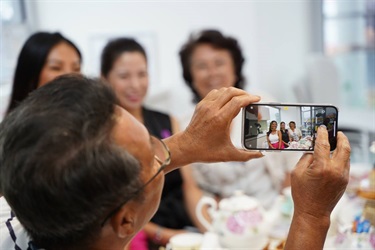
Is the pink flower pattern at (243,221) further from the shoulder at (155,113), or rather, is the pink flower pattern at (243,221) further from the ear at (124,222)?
the shoulder at (155,113)

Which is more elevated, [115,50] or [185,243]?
[115,50]

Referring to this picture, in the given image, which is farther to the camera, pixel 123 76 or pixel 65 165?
pixel 123 76

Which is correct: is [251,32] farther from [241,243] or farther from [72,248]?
[72,248]

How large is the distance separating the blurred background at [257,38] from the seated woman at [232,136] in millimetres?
305

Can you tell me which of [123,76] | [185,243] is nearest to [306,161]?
[185,243]

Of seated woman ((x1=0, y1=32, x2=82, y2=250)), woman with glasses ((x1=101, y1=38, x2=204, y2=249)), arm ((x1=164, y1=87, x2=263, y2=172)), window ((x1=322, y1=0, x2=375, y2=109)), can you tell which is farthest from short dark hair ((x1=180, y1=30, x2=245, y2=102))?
window ((x1=322, y1=0, x2=375, y2=109))

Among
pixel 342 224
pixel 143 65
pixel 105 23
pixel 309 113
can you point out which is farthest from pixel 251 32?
pixel 309 113

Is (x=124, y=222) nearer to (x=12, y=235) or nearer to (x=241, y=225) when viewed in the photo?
(x=12, y=235)

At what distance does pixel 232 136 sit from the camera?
1.57 metres

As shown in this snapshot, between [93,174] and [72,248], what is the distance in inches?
5.6

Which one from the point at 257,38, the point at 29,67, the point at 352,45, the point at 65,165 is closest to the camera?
the point at 65,165

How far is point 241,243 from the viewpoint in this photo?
1.17 metres

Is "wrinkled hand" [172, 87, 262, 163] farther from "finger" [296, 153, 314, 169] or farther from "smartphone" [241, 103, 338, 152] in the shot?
"finger" [296, 153, 314, 169]

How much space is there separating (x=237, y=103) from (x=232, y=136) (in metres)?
0.72
